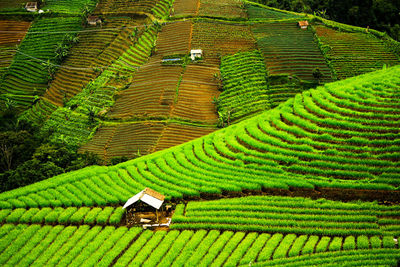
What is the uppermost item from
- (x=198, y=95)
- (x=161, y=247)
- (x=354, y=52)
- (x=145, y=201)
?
(x=354, y=52)

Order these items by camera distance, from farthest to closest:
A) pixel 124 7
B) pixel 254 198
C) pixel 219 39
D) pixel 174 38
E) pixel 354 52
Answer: pixel 124 7, pixel 174 38, pixel 219 39, pixel 354 52, pixel 254 198

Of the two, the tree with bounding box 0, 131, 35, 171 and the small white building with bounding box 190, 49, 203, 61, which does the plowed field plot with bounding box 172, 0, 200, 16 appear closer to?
the small white building with bounding box 190, 49, 203, 61

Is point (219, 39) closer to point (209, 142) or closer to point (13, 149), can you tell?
point (209, 142)

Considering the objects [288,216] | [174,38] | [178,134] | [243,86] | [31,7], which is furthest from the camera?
[31,7]

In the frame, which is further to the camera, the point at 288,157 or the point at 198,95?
the point at 198,95

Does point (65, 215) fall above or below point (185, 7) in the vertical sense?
below

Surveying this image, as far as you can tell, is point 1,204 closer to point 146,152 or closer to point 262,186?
point 146,152

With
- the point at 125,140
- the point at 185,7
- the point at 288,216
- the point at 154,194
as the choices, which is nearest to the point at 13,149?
the point at 125,140
